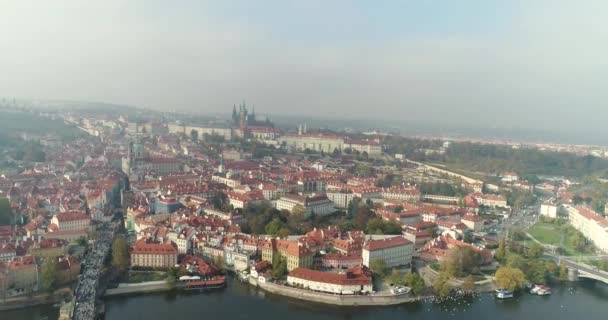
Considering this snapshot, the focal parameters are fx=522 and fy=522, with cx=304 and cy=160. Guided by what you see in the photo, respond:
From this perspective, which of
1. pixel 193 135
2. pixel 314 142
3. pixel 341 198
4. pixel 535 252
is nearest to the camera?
pixel 535 252

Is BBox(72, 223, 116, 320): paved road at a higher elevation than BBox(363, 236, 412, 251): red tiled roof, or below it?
below

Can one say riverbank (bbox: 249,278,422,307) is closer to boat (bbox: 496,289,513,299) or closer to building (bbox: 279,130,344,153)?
boat (bbox: 496,289,513,299)

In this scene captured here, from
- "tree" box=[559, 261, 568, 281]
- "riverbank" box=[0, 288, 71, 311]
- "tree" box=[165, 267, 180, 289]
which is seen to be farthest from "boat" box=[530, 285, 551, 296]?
"riverbank" box=[0, 288, 71, 311]

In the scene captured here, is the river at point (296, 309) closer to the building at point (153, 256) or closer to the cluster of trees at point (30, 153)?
the building at point (153, 256)

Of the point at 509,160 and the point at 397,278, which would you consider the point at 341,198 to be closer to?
the point at 397,278

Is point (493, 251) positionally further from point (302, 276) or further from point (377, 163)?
point (377, 163)

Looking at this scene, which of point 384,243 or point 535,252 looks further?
point 535,252

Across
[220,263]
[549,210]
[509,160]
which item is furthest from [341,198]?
[509,160]
